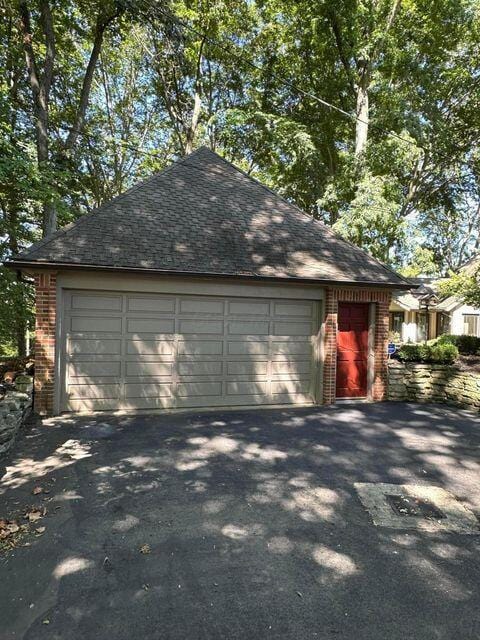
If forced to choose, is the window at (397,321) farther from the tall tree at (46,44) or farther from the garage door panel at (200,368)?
the tall tree at (46,44)

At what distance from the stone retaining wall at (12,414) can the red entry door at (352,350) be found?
6295 millimetres

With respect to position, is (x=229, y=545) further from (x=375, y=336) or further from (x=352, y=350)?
(x=375, y=336)

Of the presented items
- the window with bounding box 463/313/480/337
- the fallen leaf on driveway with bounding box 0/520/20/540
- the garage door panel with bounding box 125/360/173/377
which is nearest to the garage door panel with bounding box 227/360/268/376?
the garage door panel with bounding box 125/360/173/377

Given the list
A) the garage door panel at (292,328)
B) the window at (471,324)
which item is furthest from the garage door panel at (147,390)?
the window at (471,324)

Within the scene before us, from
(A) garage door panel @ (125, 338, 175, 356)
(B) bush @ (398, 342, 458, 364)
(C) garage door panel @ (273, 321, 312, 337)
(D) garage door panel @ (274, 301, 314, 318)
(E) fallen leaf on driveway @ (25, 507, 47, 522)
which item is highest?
(D) garage door panel @ (274, 301, 314, 318)

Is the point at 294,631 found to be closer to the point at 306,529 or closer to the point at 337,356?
the point at 306,529

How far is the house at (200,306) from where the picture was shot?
24.1ft

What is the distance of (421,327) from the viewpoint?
2295 centimetres

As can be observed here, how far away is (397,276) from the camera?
903cm

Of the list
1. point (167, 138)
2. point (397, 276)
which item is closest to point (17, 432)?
point (397, 276)

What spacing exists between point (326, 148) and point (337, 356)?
449 inches

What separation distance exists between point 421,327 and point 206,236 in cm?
1842

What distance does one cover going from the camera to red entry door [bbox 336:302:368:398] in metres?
9.04

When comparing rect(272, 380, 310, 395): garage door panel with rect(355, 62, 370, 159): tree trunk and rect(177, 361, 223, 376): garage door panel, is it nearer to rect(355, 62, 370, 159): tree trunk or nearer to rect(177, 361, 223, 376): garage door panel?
rect(177, 361, 223, 376): garage door panel
